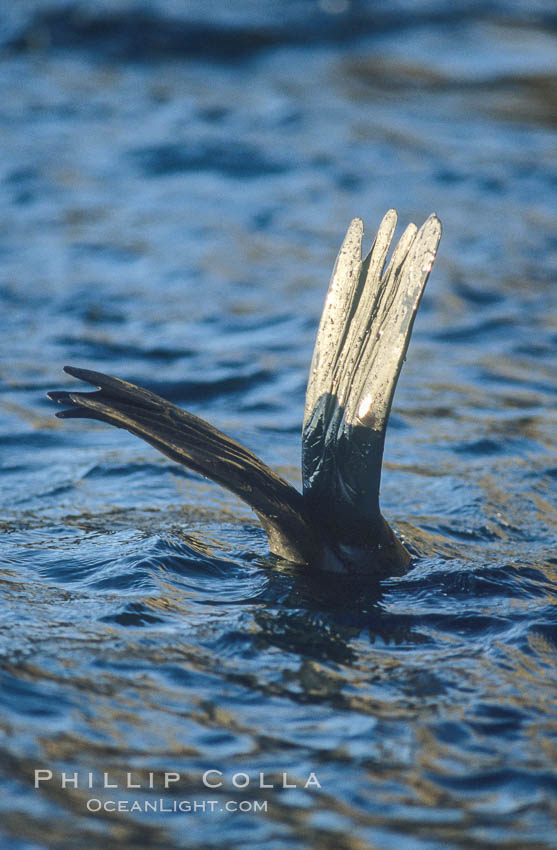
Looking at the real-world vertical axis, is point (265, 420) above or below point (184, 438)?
above

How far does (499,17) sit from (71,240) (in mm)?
→ 5975

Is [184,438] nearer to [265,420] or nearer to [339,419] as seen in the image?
[339,419]

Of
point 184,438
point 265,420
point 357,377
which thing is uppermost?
point 265,420

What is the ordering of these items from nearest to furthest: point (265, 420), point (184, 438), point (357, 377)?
point (184, 438), point (357, 377), point (265, 420)

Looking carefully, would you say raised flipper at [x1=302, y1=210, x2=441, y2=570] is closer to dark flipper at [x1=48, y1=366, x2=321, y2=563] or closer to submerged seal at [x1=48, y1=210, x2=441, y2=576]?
submerged seal at [x1=48, y1=210, x2=441, y2=576]

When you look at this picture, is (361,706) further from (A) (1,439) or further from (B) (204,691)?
(A) (1,439)

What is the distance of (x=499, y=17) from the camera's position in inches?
438

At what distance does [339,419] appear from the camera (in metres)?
2.92

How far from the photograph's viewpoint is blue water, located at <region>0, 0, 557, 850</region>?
86.1 inches

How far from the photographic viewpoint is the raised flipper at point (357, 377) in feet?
9.35

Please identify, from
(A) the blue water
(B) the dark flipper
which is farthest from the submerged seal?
(A) the blue water

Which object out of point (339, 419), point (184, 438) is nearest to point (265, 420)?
point (339, 419)

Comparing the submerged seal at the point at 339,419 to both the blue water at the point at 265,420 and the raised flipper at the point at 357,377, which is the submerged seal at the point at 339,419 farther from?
the blue water at the point at 265,420

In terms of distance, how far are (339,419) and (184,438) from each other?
1.38 ft
